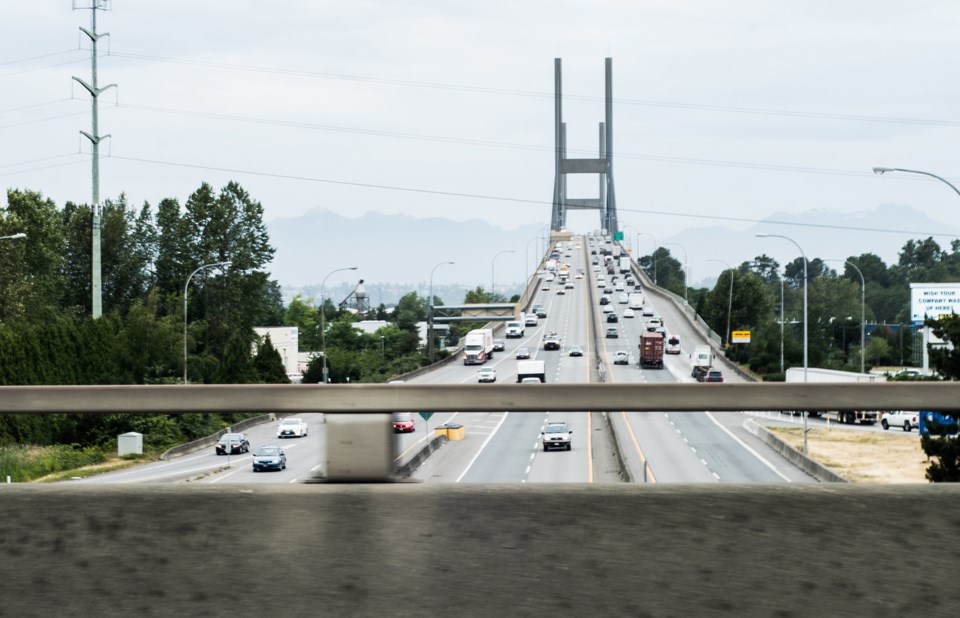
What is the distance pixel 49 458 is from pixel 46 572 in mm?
579

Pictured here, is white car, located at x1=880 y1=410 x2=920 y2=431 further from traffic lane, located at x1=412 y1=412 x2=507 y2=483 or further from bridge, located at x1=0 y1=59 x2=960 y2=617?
traffic lane, located at x1=412 y1=412 x2=507 y2=483

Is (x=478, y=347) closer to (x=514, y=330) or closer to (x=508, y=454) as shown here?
(x=514, y=330)

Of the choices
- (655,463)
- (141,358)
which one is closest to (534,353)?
(141,358)

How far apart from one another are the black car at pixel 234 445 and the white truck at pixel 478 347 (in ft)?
209

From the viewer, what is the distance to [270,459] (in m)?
4.71

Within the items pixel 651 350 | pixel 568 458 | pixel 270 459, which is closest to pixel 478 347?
pixel 651 350

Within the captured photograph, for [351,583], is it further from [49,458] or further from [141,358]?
[141,358]

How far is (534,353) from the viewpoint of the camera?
290 ft

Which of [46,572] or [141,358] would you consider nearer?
[46,572]

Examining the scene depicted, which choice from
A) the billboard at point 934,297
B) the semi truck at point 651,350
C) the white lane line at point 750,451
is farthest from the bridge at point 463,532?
the billboard at point 934,297

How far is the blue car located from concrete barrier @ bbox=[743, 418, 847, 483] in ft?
6.61

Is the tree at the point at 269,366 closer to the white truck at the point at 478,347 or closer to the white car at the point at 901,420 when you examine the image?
the white truck at the point at 478,347

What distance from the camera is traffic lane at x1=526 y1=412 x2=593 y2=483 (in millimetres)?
4793

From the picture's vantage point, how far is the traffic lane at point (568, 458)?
479 centimetres
